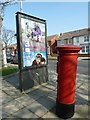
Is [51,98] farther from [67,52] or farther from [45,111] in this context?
[67,52]

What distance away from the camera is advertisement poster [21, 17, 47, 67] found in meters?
6.00

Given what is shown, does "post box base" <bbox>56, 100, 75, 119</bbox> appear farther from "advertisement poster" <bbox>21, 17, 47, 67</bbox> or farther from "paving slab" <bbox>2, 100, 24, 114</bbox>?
"advertisement poster" <bbox>21, 17, 47, 67</bbox>

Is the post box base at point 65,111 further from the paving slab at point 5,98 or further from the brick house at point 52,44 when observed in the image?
the brick house at point 52,44

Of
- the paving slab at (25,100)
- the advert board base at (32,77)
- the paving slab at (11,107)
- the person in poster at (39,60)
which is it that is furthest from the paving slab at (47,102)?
the person in poster at (39,60)

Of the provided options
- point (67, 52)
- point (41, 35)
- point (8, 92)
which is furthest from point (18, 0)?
point (67, 52)

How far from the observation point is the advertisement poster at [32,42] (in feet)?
19.7

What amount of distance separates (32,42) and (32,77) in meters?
1.24

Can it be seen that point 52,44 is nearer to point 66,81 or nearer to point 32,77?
point 32,77

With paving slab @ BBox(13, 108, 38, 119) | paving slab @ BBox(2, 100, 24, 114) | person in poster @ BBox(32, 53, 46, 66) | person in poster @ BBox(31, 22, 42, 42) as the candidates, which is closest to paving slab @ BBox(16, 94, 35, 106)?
paving slab @ BBox(2, 100, 24, 114)

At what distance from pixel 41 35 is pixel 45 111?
336cm

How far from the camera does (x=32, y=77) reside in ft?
21.0

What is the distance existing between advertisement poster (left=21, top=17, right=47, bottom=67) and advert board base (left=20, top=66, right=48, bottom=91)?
229 mm

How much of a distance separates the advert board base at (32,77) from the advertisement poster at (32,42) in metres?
0.23

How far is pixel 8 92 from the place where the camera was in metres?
6.04
